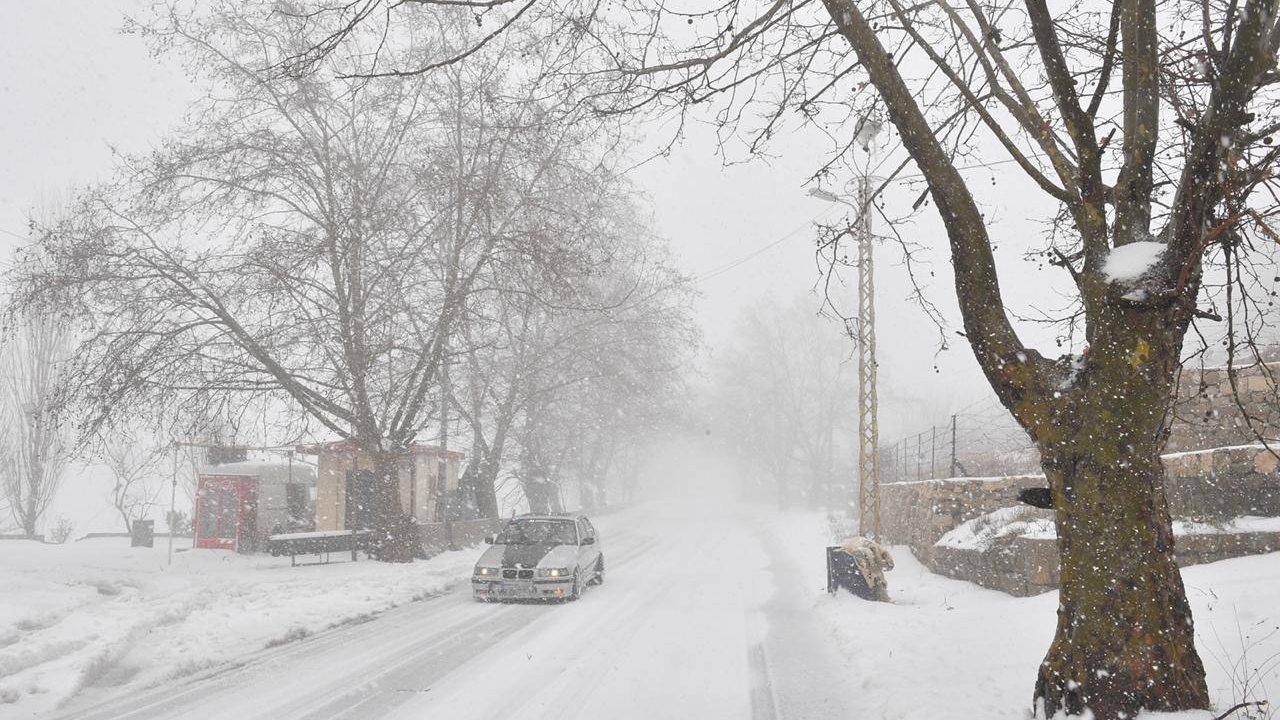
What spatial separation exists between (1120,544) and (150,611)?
11.6 m

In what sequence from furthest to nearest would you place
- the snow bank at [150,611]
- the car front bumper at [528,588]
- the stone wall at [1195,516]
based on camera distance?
the car front bumper at [528,588], the stone wall at [1195,516], the snow bank at [150,611]

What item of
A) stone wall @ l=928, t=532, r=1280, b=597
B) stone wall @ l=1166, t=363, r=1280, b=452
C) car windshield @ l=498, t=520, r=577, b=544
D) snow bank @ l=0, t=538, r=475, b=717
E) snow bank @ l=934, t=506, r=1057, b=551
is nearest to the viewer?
snow bank @ l=0, t=538, r=475, b=717

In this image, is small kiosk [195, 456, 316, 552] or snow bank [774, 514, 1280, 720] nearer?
snow bank [774, 514, 1280, 720]

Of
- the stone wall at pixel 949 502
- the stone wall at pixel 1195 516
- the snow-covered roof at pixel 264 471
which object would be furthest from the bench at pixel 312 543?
the stone wall at pixel 1195 516

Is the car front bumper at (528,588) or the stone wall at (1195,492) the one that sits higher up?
the stone wall at (1195,492)

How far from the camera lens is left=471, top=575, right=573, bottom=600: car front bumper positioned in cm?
1284

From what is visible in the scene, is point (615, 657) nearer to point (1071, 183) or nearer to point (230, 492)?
point (1071, 183)

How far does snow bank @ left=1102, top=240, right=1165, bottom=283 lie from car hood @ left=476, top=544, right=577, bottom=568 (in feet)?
33.8

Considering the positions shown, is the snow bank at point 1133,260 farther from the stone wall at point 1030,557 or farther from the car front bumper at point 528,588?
the car front bumper at point 528,588

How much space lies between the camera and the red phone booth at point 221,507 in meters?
24.6

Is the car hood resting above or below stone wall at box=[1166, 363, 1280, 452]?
below

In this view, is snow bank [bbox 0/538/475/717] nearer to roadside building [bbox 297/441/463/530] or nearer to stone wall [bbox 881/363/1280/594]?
roadside building [bbox 297/441/463/530]

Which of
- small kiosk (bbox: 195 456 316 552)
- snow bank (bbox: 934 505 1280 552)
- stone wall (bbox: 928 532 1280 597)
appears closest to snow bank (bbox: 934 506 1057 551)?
snow bank (bbox: 934 505 1280 552)

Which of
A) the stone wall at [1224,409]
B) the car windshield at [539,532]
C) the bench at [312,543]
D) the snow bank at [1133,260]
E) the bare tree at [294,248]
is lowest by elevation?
the bench at [312,543]
